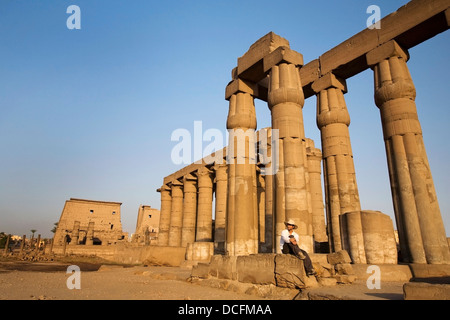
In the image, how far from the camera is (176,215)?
2745cm

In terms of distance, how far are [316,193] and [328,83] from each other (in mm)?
5880

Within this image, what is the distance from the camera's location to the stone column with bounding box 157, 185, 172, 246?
28016 millimetres

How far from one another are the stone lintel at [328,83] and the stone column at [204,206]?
40.2 ft

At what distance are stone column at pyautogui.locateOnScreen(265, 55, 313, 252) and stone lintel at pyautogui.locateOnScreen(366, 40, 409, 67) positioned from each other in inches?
116

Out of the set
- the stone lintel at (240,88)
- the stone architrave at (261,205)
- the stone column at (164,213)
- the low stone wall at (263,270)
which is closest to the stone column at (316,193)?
the stone architrave at (261,205)

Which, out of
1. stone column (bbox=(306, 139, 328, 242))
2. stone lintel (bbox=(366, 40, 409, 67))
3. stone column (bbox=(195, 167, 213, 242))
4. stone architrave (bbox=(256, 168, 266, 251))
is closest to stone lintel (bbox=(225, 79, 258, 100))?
stone lintel (bbox=(366, 40, 409, 67))

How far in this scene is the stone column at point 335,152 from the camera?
1227 cm

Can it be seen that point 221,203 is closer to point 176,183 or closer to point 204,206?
point 204,206

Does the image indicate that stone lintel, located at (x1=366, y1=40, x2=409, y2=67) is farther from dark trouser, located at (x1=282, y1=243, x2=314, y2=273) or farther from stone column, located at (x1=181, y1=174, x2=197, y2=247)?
stone column, located at (x1=181, y1=174, x2=197, y2=247)

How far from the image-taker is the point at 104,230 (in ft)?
152
